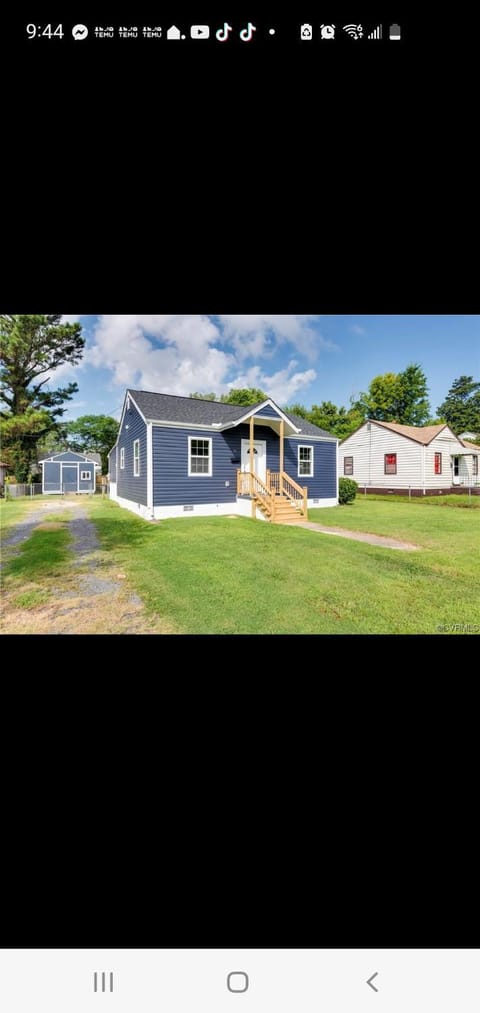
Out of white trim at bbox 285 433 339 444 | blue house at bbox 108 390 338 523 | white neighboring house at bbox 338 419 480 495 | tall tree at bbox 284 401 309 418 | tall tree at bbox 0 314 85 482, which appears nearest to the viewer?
tall tree at bbox 0 314 85 482

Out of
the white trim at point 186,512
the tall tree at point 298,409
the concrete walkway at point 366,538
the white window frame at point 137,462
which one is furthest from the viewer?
the white window frame at point 137,462

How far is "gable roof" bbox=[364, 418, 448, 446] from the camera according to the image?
8.68 feet

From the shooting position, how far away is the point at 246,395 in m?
2.55

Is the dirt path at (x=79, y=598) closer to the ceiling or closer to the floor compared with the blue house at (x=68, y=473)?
closer to the floor

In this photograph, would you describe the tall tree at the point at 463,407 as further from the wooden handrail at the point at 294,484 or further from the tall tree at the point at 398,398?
the wooden handrail at the point at 294,484

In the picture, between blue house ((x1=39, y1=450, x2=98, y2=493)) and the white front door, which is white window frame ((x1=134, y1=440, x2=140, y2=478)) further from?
the white front door

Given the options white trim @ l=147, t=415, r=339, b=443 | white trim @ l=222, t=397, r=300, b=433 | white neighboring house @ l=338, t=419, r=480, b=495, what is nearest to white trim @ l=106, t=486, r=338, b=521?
white neighboring house @ l=338, t=419, r=480, b=495

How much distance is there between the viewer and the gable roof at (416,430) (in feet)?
8.68

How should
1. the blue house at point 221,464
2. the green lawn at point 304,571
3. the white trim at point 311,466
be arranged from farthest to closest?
the white trim at point 311,466 < the blue house at point 221,464 < the green lawn at point 304,571

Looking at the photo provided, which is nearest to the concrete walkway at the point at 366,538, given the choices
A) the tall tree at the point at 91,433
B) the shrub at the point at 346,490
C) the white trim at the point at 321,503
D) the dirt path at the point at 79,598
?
the white trim at the point at 321,503
